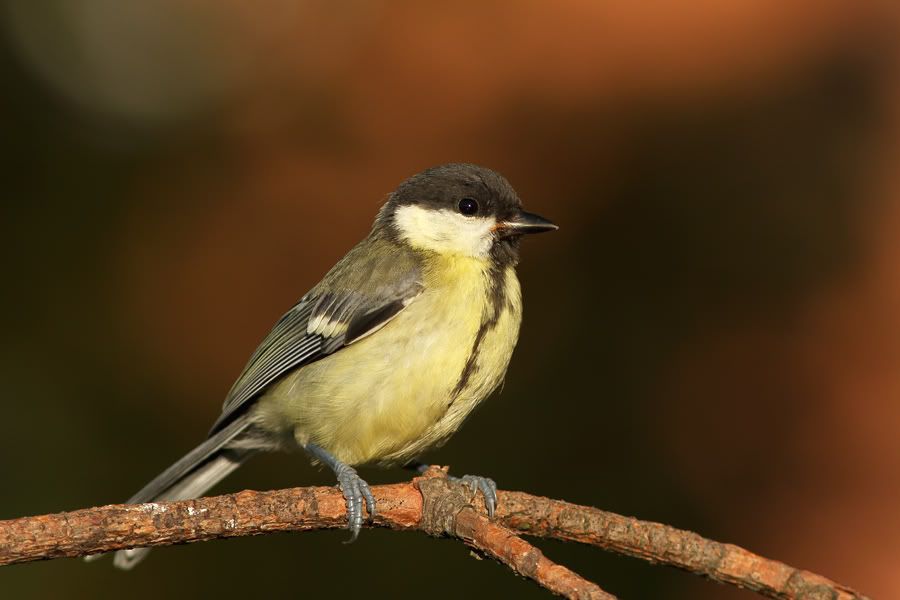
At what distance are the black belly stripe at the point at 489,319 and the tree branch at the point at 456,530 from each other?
22.9 inches

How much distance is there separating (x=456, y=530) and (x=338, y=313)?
1.11 meters

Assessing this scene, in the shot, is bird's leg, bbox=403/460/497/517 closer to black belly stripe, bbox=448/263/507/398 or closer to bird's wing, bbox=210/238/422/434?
black belly stripe, bbox=448/263/507/398

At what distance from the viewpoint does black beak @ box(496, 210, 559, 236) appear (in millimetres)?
2795

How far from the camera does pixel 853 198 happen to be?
12.5 ft

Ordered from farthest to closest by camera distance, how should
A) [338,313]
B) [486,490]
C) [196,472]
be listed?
[196,472] → [338,313] → [486,490]

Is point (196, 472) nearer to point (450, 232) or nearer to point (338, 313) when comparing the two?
point (338, 313)

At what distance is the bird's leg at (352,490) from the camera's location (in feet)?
6.32

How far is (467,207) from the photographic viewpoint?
285 centimetres

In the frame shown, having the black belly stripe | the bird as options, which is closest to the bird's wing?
the bird

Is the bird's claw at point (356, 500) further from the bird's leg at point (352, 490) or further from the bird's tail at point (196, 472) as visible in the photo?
the bird's tail at point (196, 472)

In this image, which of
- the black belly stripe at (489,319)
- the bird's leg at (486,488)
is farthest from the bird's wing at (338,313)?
the bird's leg at (486,488)

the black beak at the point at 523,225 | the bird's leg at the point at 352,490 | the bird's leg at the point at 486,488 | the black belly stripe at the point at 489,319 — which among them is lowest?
the bird's leg at the point at 352,490

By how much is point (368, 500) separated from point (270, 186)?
1.99 m

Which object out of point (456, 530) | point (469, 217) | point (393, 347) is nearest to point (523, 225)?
point (469, 217)
